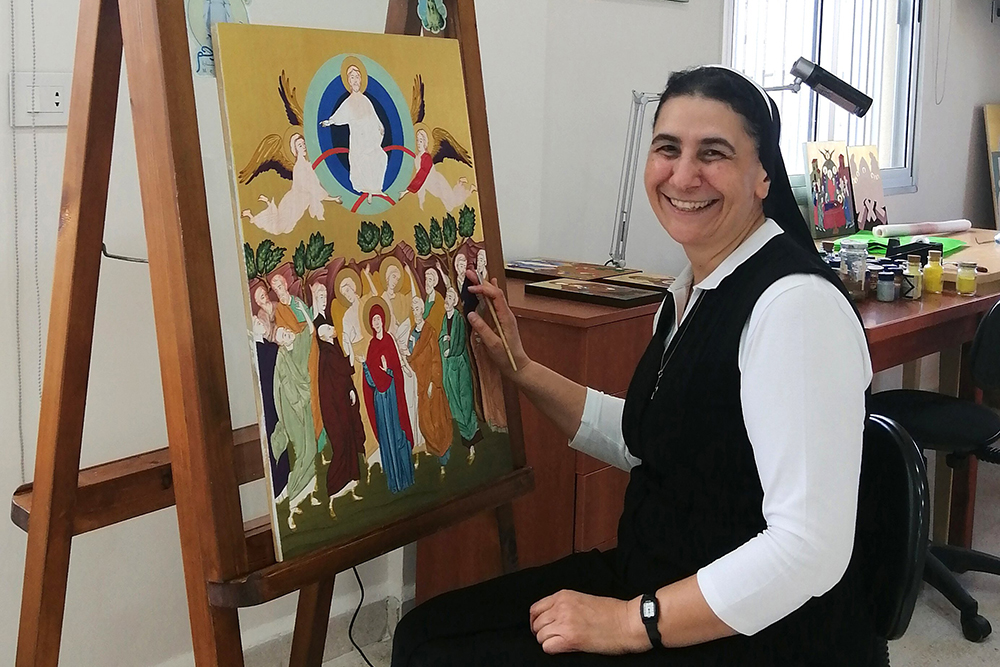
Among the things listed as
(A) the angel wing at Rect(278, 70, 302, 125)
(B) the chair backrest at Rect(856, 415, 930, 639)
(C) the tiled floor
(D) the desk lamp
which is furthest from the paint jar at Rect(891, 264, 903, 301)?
(A) the angel wing at Rect(278, 70, 302, 125)

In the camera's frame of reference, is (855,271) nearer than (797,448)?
No

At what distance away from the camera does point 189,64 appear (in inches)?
43.7

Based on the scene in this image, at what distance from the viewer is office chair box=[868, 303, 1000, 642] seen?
2408 mm

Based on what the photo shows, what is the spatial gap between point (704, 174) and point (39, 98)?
3.72 feet

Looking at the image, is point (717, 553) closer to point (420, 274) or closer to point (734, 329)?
point (734, 329)

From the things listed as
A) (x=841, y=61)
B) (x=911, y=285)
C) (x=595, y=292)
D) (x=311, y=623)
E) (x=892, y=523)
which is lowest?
(x=311, y=623)

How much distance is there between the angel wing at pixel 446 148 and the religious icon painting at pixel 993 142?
158 inches

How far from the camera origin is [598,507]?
2029 mm

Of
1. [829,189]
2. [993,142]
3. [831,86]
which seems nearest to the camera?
[831,86]

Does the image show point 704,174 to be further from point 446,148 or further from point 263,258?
point 263,258

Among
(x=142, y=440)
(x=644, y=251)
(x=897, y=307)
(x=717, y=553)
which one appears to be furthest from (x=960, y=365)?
(x=142, y=440)

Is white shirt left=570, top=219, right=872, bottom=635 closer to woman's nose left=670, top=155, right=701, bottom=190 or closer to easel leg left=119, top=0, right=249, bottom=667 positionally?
woman's nose left=670, top=155, right=701, bottom=190

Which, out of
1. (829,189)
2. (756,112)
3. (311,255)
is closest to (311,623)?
(311,255)

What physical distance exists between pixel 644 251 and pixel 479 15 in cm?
99
